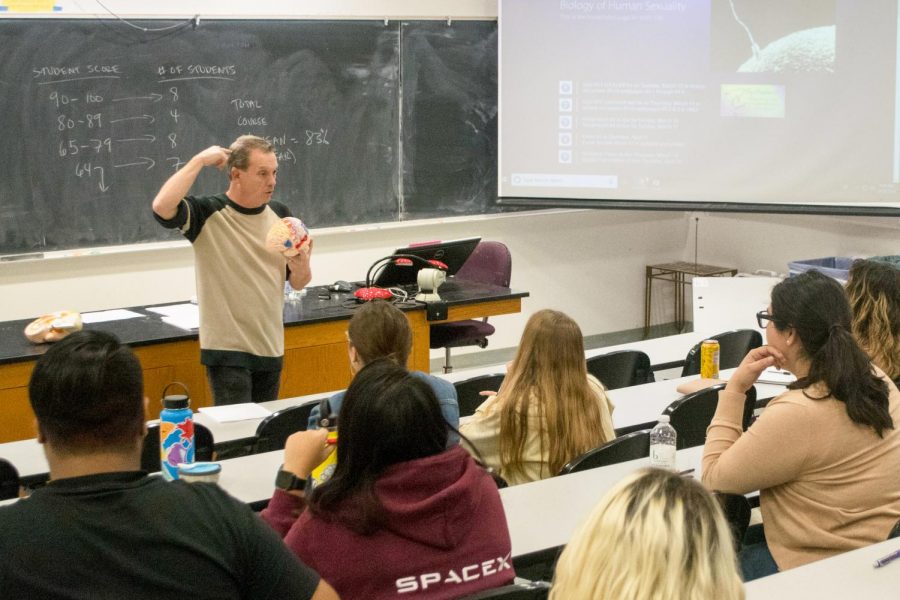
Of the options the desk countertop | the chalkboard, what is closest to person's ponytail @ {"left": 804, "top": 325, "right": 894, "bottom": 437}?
the desk countertop

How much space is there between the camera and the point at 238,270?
13.8 ft

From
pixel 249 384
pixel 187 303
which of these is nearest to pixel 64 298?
pixel 187 303

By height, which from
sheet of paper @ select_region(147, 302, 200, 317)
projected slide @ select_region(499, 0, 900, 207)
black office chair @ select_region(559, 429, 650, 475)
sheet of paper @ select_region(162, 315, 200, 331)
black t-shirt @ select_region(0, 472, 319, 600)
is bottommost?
black office chair @ select_region(559, 429, 650, 475)

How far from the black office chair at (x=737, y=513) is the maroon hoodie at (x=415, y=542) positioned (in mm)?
1069

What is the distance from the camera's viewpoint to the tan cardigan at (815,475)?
8.42 feet

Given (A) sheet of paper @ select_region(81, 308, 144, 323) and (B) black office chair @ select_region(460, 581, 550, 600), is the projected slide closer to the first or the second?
(A) sheet of paper @ select_region(81, 308, 144, 323)

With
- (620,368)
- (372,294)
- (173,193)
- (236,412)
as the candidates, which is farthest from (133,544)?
(372,294)

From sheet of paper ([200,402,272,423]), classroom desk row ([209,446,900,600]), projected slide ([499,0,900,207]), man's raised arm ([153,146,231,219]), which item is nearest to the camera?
classroom desk row ([209,446,900,600])

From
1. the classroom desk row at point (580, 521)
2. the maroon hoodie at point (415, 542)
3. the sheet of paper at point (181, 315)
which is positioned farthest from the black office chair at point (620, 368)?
the maroon hoodie at point (415, 542)

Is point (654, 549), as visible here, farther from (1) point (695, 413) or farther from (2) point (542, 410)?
(1) point (695, 413)

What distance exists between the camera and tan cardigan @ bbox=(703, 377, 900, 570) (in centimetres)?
257

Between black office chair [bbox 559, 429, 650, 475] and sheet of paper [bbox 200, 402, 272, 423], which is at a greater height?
black office chair [bbox 559, 429, 650, 475]

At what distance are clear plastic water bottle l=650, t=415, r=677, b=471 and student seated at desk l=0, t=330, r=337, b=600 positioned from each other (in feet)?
5.26

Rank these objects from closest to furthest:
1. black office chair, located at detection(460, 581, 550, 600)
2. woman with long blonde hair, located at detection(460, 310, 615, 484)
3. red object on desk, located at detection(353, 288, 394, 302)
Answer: black office chair, located at detection(460, 581, 550, 600) → woman with long blonde hair, located at detection(460, 310, 615, 484) → red object on desk, located at detection(353, 288, 394, 302)
